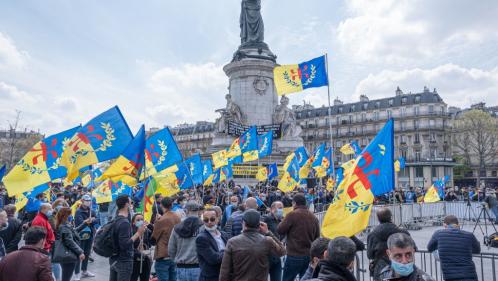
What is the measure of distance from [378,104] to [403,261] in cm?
8160

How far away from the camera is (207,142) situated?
316ft

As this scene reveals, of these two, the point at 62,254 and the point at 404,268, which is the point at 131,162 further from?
the point at 404,268

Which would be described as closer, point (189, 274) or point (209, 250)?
point (209, 250)

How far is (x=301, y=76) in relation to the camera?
13734 mm

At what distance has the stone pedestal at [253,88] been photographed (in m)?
36.0

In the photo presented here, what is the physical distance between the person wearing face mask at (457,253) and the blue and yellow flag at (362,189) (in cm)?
119

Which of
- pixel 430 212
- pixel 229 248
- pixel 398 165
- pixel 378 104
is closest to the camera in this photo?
pixel 229 248

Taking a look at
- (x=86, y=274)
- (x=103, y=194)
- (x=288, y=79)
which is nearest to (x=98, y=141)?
(x=86, y=274)

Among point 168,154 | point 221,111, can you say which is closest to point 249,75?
point 221,111

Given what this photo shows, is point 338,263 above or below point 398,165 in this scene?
below

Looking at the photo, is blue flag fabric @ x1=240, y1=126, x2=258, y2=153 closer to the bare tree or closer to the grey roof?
the bare tree

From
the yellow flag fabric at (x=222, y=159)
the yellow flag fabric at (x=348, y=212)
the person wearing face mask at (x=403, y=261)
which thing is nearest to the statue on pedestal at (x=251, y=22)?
the yellow flag fabric at (x=222, y=159)

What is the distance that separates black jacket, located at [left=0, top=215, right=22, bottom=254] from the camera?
27.3 ft

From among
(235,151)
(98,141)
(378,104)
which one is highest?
(378,104)
